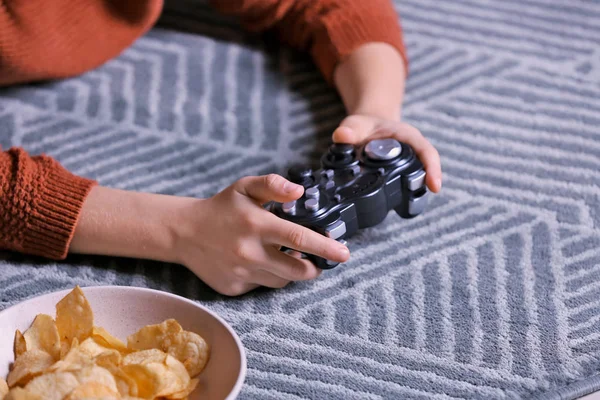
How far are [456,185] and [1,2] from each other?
23.5 inches

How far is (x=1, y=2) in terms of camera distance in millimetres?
914

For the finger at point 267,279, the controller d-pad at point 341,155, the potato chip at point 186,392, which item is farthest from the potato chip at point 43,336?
the controller d-pad at point 341,155

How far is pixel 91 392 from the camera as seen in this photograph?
21.0 inches

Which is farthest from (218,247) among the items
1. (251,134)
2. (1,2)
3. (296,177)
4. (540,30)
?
(540,30)

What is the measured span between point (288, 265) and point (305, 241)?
4cm

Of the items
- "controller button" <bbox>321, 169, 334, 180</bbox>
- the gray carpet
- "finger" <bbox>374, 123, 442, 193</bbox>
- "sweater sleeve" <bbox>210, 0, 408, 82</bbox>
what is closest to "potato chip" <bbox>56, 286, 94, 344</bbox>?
the gray carpet

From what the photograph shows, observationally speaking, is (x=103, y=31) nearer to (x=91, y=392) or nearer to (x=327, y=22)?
(x=327, y=22)

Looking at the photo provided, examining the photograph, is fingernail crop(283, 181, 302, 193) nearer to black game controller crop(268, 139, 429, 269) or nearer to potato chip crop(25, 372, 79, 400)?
black game controller crop(268, 139, 429, 269)

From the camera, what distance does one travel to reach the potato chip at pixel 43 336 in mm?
617

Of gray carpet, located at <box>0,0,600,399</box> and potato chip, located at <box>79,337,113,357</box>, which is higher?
potato chip, located at <box>79,337,113,357</box>

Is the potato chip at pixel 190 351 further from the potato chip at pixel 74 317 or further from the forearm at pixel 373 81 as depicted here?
the forearm at pixel 373 81

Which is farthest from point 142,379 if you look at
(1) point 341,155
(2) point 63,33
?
(2) point 63,33

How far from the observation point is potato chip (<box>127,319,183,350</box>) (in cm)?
63

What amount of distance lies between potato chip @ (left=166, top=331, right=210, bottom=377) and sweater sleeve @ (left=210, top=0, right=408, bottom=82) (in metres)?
0.51
